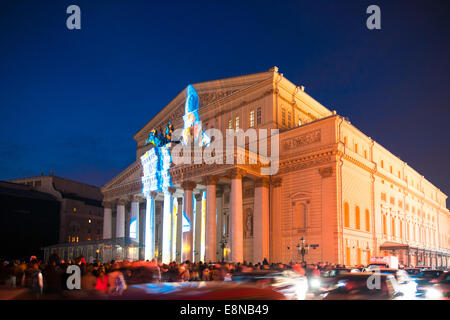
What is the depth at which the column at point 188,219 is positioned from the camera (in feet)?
137

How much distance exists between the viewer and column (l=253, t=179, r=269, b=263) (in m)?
39.4

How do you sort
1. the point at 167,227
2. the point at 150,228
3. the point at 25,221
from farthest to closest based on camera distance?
1. the point at 25,221
2. the point at 150,228
3. the point at 167,227

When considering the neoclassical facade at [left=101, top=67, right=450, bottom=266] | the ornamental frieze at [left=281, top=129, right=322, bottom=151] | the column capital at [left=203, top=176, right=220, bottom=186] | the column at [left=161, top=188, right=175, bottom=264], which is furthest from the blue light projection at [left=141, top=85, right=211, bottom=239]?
the ornamental frieze at [left=281, top=129, right=322, bottom=151]

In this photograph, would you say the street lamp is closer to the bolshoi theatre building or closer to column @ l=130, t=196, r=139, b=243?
the bolshoi theatre building

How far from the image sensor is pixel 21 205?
67438 mm

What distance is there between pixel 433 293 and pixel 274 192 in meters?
27.4

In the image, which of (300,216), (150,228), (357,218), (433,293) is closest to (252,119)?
(300,216)

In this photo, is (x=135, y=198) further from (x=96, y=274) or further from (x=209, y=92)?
(x=96, y=274)

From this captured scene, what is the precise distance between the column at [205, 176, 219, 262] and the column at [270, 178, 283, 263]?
5.51 m

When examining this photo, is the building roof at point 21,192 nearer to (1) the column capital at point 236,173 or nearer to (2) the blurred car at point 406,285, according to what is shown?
(1) the column capital at point 236,173

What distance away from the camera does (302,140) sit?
133 feet

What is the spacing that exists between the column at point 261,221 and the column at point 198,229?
23.0ft
